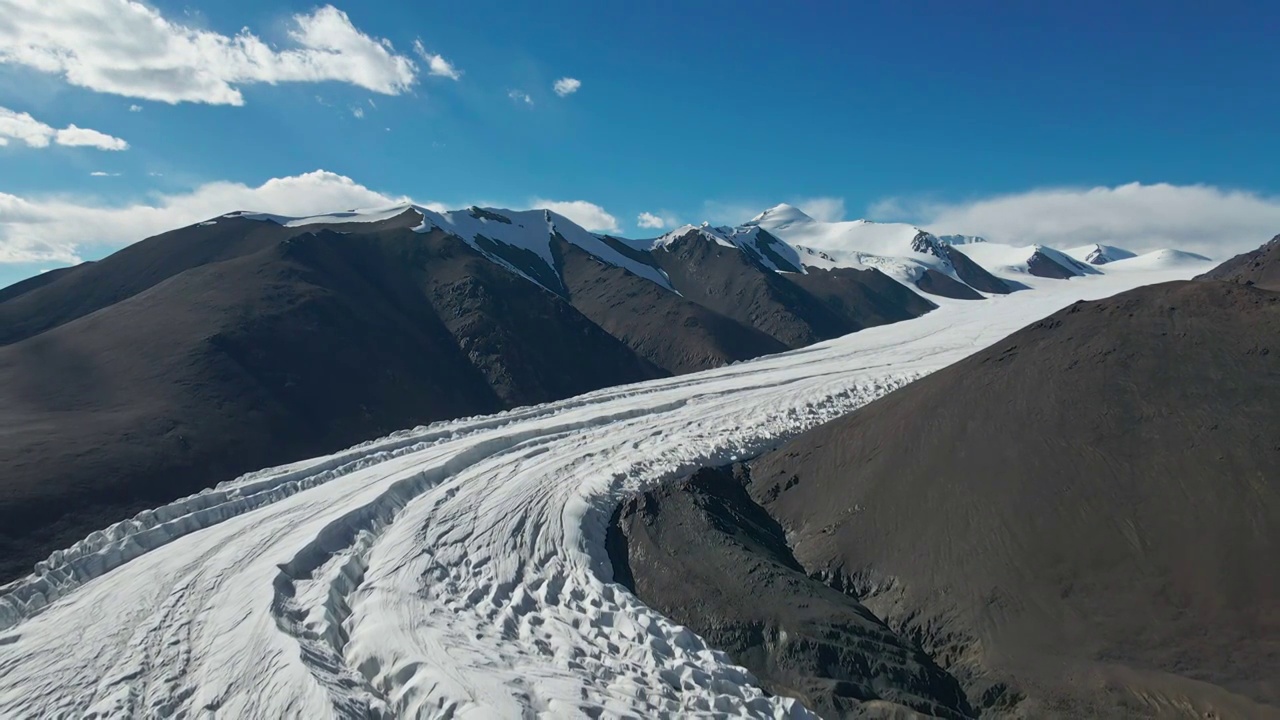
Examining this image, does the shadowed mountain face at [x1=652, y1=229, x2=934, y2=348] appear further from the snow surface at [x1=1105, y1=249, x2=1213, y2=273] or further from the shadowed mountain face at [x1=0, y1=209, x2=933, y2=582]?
the snow surface at [x1=1105, y1=249, x2=1213, y2=273]

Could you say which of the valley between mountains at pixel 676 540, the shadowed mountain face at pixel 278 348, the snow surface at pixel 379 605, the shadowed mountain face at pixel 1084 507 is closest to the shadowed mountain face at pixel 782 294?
the shadowed mountain face at pixel 278 348

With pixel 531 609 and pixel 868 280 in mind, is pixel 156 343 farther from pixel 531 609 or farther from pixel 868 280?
pixel 868 280

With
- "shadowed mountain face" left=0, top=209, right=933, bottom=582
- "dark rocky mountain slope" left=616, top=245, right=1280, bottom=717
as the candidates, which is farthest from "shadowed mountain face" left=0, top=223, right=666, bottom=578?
"dark rocky mountain slope" left=616, top=245, right=1280, bottom=717

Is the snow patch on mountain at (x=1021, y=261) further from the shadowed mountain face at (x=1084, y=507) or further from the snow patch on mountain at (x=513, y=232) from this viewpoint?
the shadowed mountain face at (x=1084, y=507)

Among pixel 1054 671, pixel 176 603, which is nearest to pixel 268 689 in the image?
pixel 176 603

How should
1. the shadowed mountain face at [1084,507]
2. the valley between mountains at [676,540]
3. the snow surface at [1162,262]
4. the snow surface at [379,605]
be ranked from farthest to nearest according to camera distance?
the snow surface at [1162,262], the shadowed mountain face at [1084,507], the valley between mountains at [676,540], the snow surface at [379,605]
